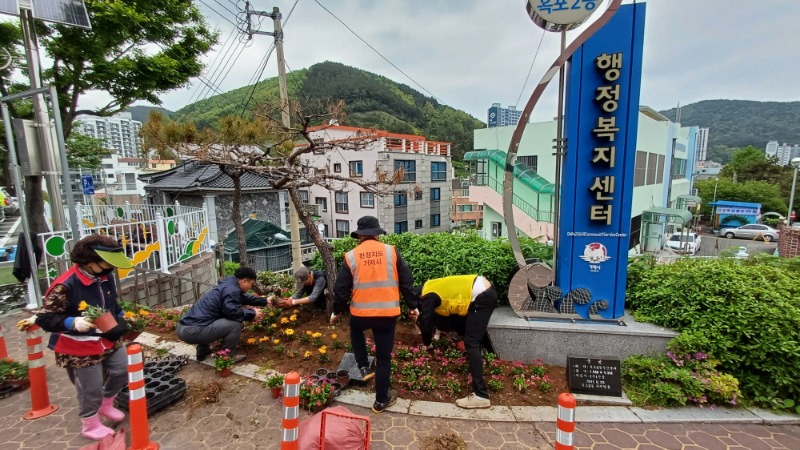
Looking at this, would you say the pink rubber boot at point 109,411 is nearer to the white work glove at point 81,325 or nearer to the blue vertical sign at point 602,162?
the white work glove at point 81,325

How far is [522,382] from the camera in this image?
375cm

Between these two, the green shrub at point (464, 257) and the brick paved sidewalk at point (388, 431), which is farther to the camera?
the green shrub at point (464, 257)

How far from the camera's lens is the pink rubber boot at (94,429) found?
296cm

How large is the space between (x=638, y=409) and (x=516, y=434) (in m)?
1.42

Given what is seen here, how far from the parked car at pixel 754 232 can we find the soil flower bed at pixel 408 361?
3535 centimetres

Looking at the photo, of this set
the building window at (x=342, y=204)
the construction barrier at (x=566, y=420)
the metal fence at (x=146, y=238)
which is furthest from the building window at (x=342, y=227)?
the construction barrier at (x=566, y=420)

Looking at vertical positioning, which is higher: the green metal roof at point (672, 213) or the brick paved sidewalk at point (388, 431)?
the green metal roof at point (672, 213)

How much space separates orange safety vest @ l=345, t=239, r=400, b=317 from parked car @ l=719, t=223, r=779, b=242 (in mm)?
37011

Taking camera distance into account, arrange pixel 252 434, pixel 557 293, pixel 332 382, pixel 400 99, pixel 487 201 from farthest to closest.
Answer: pixel 400 99
pixel 487 201
pixel 557 293
pixel 332 382
pixel 252 434

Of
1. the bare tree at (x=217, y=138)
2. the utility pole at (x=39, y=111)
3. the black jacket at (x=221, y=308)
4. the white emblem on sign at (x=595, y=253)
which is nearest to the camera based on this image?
the black jacket at (x=221, y=308)

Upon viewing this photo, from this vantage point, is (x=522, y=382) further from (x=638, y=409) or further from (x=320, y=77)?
(x=320, y=77)

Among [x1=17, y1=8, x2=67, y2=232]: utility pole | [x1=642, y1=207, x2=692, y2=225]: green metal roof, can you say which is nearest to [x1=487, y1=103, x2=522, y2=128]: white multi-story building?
[x1=642, y1=207, x2=692, y2=225]: green metal roof

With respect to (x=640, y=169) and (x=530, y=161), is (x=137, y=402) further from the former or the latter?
(x=640, y=169)

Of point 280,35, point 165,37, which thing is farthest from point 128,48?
point 280,35
